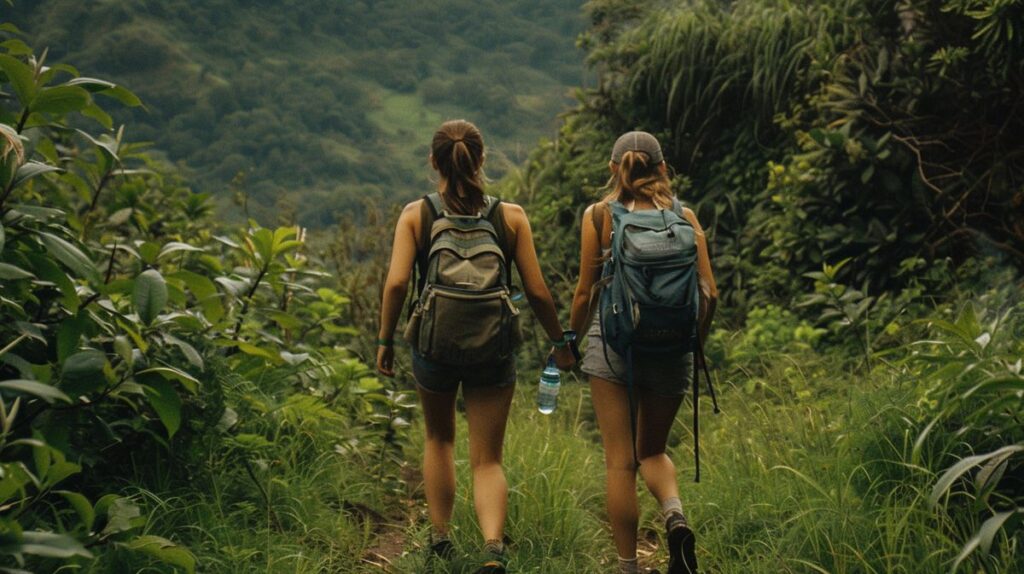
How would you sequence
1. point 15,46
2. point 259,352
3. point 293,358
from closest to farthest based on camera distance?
point 15,46
point 259,352
point 293,358

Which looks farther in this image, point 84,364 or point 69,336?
point 69,336

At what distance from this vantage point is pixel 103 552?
369 cm

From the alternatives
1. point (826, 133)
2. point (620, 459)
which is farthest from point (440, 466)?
point (826, 133)

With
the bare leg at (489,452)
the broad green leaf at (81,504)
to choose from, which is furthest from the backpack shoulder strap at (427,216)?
the broad green leaf at (81,504)

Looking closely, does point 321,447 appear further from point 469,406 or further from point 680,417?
point 680,417

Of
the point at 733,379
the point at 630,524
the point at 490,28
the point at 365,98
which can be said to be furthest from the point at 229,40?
the point at 630,524

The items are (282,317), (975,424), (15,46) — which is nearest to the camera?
(15,46)

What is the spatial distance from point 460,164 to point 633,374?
111 centimetres

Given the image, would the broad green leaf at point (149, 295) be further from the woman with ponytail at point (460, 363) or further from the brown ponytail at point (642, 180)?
the brown ponytail at point (642, 180)

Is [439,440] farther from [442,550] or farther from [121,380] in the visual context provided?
[121,380]

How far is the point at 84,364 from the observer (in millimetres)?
3217

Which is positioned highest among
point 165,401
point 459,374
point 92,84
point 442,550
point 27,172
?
point 92,84

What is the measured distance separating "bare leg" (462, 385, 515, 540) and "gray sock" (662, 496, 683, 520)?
67 centimetres

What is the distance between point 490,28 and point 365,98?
743 cm
